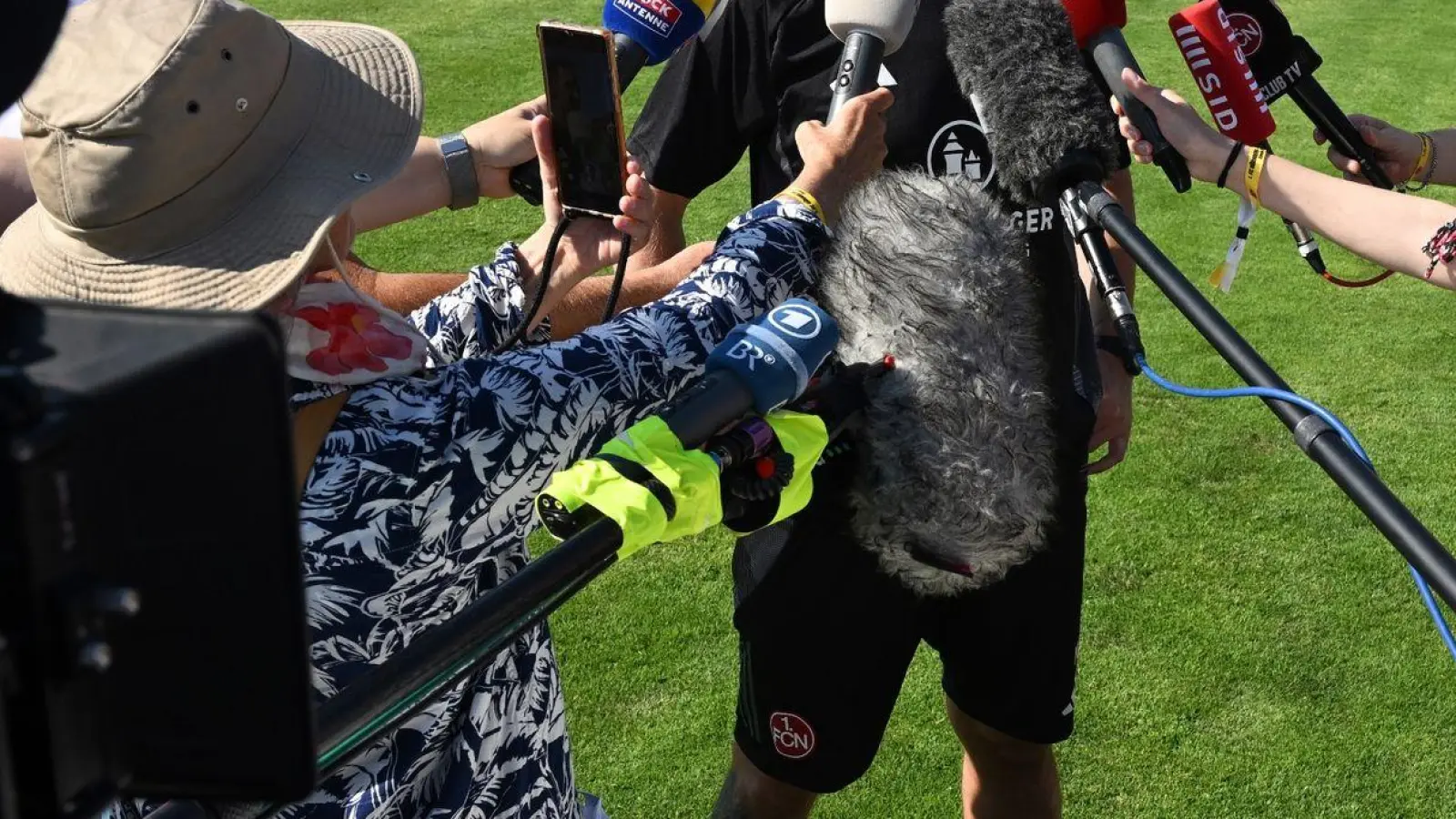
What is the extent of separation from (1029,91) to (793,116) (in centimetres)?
43

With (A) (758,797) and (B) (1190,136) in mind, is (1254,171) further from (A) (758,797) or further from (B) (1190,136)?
(A) (758,797)

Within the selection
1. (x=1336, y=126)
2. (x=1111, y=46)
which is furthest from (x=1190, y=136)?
(x=1336, y=126)

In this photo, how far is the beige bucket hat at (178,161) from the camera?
3.74ft

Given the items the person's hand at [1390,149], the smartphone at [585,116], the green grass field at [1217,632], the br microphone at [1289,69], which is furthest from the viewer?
the green grass field at [1217,632]

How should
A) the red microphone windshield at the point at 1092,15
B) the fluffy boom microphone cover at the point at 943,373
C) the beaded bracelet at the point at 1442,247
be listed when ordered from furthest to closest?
the red microphone windshield at the point at 1092,15 → the beaded bracelet at the point at 1442,247 → the fluffy boom microphone cover at the point at 943,373

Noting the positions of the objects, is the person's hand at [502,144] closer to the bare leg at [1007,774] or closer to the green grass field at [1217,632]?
the bare leg at [1007,774]

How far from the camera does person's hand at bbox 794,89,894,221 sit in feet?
5.60

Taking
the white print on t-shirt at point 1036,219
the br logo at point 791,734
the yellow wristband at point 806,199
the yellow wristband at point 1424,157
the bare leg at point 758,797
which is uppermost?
the yellow wristband at point 806,199

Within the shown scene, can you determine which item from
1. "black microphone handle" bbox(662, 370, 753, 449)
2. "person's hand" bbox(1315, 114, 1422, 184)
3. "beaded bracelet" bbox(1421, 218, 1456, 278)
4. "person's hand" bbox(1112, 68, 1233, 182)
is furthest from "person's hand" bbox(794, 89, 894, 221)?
"person's hand" bbox(1315, 114, 1422, 184)

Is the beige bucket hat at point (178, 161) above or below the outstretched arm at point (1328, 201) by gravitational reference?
above

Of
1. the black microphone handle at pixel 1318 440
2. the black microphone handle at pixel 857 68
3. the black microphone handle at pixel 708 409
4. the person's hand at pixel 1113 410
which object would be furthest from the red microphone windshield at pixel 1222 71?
the black microphone handle at pixel 708 409

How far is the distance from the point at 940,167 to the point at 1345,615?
7.16ft

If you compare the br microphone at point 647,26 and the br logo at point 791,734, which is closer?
the br microphone at point 647,26

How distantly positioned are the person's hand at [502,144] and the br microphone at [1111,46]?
3.02ft
